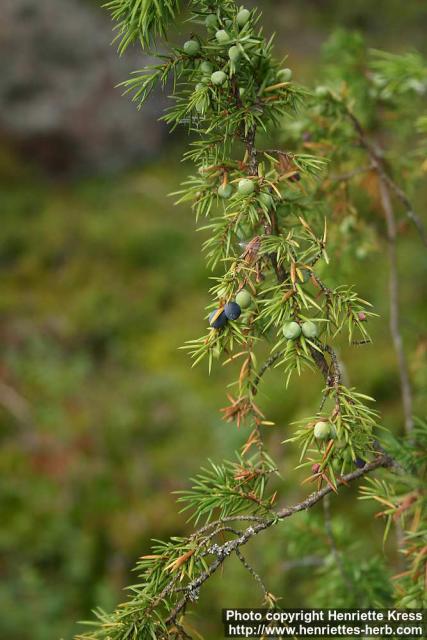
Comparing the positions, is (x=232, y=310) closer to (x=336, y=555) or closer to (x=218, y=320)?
(x=218, y=320)

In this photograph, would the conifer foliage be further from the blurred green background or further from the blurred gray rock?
the blurred gray rock

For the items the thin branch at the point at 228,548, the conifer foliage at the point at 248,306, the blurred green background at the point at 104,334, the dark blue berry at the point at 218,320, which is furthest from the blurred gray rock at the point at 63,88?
the thin branch at the point at 228,548

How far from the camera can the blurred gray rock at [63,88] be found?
5.68 meters

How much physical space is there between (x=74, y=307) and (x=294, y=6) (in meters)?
5.40

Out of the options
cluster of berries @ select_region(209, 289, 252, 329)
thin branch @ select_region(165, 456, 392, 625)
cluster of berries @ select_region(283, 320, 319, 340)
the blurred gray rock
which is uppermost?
the blurred gray rock

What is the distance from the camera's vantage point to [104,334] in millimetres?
4250

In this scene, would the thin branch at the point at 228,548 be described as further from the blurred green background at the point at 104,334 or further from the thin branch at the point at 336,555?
the thin branch at the point at 336,555

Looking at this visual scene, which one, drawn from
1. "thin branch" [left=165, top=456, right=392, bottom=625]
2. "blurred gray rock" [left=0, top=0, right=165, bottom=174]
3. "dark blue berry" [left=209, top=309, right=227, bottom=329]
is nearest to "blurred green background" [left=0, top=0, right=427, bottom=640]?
"blurred gray rock" [left=0, top=0, right=165, bottom=174]

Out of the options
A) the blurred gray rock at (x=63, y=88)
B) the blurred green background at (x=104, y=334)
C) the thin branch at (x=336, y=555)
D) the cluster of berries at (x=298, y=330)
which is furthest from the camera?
the blurred gray rock at (x=63, y=88)

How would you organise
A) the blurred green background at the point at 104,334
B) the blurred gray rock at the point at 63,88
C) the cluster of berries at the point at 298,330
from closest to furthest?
the cluster of berries at the point at 298,330
the blurred green background at the point at 104,334
the blurred gray rock at the point at 63,88

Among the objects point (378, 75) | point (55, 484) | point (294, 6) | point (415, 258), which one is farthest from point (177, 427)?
point (294, 6)

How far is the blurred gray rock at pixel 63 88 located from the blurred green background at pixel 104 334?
1 cm

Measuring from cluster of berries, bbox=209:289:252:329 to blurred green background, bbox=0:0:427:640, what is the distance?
21.3 inches

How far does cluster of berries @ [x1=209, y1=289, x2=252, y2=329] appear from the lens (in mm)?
816
